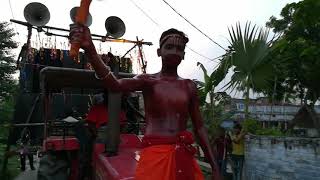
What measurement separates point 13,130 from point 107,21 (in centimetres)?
325

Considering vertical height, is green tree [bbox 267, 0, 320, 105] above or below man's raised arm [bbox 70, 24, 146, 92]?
above

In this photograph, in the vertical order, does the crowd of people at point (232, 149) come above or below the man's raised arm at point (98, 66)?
below

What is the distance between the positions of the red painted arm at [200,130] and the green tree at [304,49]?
11.3 metres

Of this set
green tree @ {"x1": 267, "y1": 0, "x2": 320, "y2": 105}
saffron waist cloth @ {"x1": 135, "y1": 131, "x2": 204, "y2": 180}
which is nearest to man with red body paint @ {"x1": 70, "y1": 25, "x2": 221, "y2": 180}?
saffron waist cloth @ {"x1": 135, "y1": 131, "x2": 204, "y2": 180}

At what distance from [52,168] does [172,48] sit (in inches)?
130

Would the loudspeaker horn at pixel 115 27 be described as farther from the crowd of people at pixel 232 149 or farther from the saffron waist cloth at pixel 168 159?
the saffron waist cloth at pixel 168 159

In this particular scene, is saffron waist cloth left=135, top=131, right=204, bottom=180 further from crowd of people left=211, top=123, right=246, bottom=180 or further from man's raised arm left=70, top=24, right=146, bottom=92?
crowd of people left=211, top=123, right=246, bottom=180

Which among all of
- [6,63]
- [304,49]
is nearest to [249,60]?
[304,49]

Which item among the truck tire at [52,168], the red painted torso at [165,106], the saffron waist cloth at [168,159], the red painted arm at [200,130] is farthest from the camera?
the truck tire at [52,168]

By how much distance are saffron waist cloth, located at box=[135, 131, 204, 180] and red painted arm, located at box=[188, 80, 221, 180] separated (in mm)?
223

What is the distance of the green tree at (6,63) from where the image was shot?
2294 centimetres

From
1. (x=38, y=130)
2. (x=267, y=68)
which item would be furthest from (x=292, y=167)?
(x=38, y=130)

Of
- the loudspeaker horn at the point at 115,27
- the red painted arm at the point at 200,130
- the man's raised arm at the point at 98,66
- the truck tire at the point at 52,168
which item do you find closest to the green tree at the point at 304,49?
the loudspeaker horn at the point at 115,27

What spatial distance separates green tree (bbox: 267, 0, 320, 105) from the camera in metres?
14.7
